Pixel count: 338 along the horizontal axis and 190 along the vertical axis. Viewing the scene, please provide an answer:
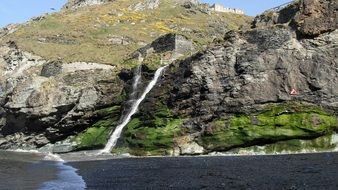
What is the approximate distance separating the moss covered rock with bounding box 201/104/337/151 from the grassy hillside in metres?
→ 60.0

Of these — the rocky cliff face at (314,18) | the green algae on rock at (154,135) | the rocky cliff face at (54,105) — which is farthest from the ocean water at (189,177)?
the rocky cliff face at (54,105)

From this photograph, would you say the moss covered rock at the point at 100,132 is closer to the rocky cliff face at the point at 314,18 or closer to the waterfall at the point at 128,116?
the waterfall at the point at 128,116

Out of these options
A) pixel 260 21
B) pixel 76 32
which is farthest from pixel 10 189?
pixel 76 32

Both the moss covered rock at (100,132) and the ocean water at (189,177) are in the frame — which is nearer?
the ocean water at (189,177)

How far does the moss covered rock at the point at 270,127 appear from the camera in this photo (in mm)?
57438

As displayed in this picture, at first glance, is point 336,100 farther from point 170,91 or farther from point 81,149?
point 81,149

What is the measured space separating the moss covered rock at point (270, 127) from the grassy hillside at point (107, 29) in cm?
5996

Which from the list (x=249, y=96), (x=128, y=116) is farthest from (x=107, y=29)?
(x=249, y=96)

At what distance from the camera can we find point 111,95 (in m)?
81.2

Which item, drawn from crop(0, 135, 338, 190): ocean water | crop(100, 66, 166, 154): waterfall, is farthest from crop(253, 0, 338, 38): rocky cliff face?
crop(0, 135, 338, 190): ocean water

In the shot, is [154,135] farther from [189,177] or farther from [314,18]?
[189,177]

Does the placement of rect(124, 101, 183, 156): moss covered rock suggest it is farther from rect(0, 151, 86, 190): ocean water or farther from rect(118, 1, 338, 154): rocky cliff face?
rect(0, 151, 86, 190): ocean water

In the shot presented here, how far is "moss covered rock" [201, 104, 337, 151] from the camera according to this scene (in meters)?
57.4

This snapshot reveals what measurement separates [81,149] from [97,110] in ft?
27.7
